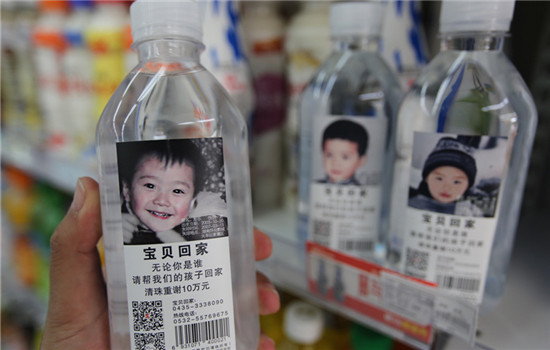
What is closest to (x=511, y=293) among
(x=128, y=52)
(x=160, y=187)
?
(x=160, y=187)

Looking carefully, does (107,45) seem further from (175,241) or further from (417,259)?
(417,259)

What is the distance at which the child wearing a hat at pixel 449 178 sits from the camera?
417 mm

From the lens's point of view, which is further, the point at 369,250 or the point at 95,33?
the point at 95,33

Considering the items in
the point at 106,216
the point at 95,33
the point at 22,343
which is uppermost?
the point at 95,33

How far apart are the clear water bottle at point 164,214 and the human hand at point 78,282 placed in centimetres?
6

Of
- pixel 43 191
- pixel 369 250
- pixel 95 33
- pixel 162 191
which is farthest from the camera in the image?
pixel 43 191

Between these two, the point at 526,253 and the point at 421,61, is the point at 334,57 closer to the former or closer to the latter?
the point at 421,61

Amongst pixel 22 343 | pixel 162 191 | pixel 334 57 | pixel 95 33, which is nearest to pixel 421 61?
pixel 334 57

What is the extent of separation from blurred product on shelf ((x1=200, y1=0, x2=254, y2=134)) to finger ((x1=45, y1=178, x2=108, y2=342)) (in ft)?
1.04

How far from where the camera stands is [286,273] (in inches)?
23.1

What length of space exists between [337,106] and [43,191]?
1120 mm

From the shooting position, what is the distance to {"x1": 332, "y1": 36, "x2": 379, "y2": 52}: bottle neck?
1.77 feet

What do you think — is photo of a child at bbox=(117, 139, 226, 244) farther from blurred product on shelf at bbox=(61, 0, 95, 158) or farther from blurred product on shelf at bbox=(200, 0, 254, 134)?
blurred product on shelf at bbox=(61, 0, 95, 158)

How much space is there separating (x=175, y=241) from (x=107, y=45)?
0.62m
